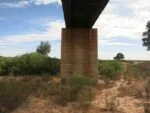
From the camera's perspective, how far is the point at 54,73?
3809cm

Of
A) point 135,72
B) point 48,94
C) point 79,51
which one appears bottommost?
point 48,94

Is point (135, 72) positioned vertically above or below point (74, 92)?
above

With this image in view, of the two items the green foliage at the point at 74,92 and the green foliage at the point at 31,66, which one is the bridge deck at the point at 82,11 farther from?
the green foliage at the point at 31,66

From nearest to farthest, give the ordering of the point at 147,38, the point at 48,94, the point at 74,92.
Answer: the point at 74,92 < the point at 48,94 < the point at 147,38

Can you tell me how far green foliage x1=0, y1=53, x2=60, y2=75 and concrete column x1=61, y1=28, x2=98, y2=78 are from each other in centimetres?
726

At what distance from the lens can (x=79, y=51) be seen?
3106 cm

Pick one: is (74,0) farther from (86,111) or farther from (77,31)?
(77,31)

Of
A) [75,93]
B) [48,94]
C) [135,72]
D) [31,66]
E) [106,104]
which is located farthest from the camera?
[135,72]

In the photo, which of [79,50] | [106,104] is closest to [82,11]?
[106,104]

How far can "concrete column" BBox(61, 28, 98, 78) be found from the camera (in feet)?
101

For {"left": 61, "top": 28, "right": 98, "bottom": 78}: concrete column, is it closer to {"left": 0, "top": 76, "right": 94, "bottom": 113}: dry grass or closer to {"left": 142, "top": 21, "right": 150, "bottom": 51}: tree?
{"left": 0, "top": 76, "right": 94, "bottom": 113}: dry grass

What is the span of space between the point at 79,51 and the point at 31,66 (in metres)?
9.27

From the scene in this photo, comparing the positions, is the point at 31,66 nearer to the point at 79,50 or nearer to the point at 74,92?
the point at 79,50

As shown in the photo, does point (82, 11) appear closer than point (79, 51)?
Yes
